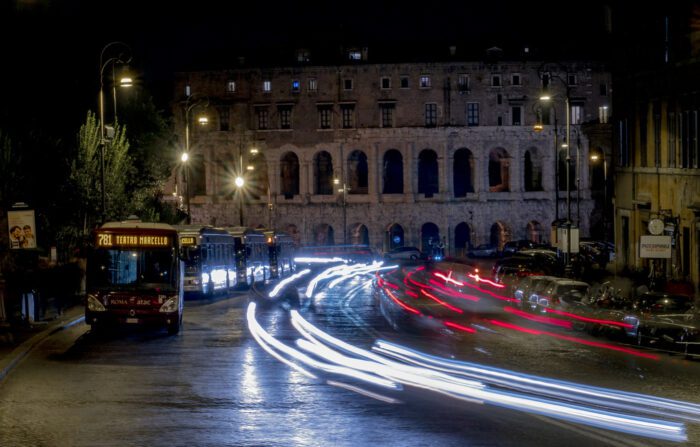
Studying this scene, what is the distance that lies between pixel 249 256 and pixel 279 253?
39.1ft

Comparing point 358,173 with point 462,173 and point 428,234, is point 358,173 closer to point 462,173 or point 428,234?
point 428,234

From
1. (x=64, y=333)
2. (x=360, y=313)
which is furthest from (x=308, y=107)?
(x=64, y=333)

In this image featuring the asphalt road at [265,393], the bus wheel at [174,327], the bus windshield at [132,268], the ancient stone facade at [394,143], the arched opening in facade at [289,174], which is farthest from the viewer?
the arched opening in facade at [289,174]

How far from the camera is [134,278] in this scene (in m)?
26.8

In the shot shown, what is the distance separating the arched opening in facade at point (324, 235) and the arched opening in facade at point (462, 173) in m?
12.8

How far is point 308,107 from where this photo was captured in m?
103

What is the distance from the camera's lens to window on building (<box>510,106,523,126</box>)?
3994 inches

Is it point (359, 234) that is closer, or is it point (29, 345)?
point (29, 345)

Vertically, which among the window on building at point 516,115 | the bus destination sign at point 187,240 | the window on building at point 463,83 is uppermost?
the window on building at point 463,83

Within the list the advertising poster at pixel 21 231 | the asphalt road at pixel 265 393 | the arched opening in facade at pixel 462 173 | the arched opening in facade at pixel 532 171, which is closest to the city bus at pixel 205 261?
the advertising poster at pixel 21 231

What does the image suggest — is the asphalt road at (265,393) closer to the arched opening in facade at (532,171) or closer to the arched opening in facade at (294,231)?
the arched opening in facade at (294,231)

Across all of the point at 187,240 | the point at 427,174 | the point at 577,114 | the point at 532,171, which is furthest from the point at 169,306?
the point at 427,174

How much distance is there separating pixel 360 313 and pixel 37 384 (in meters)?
17.5

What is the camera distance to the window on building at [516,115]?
10144 centimetres
